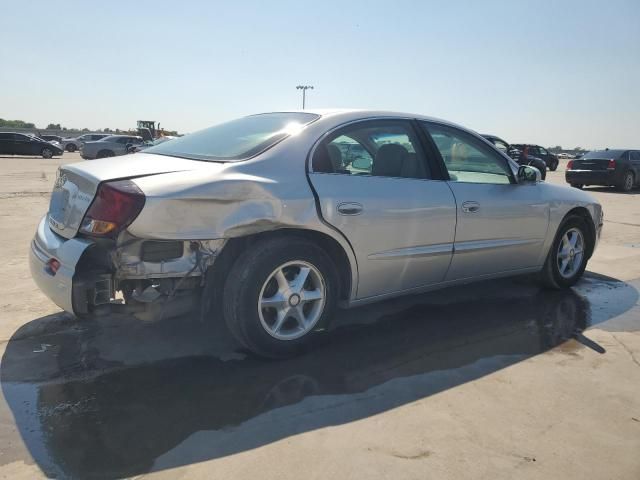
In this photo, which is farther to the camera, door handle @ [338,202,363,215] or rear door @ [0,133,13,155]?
rear door @ [0,133,13,155]

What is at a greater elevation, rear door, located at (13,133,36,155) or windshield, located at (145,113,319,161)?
windshield, located at (145,113,319,161)

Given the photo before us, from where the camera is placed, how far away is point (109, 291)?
2.77m

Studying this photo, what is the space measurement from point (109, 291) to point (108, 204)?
1.56 ft

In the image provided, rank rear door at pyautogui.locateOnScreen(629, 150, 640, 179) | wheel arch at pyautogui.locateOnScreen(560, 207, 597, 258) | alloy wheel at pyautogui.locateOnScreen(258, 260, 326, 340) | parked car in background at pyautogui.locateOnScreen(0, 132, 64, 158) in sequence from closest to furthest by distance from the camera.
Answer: alloy wheel at pyautogui.locateOnScreen(258, 260, 326, 340), wheel arch at pyautogui.locateOnScreen(560, 207, 597, 258), rear door at pyautogui.locateOnScreen(629, 150, 640, 179), parked car in background at pyautogui.locateOnScreen(0, 132, 64, 158)

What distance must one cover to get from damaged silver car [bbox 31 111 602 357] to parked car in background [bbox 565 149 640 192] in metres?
13.9

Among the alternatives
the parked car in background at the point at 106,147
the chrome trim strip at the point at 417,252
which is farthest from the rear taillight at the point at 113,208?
the parked car in background at the point at 106,147

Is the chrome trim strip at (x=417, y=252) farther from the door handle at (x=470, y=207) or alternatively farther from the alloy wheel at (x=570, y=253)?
the alloy wheel at (x=570, y=253)

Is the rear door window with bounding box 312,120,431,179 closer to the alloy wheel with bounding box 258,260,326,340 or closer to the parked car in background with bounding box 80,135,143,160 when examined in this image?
the alloy wheel with bounding box 258,260,326,340

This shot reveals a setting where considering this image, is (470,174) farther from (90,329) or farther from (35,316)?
(35,316)

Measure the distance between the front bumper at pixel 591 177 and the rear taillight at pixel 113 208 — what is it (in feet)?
54.6

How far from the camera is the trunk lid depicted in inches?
111

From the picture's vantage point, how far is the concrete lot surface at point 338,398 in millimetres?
2207

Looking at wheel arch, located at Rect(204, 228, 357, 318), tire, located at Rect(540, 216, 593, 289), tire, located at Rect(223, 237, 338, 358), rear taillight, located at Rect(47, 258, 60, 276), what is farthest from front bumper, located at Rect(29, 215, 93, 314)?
tire, located at Rect(540, 216, 593, 289)

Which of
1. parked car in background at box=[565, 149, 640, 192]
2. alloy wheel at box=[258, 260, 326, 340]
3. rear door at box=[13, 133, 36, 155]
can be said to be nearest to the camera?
alloy wheel at box=[258, 260, 326, 340]
